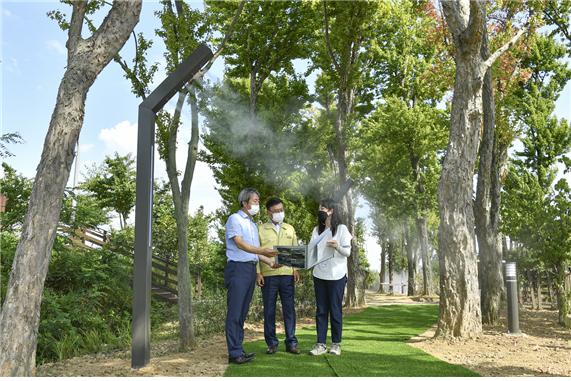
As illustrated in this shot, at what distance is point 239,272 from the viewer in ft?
17.4

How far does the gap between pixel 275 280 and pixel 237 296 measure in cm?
62

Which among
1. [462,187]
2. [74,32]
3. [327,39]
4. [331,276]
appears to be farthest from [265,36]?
[331,276]

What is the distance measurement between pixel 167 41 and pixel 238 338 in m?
4.34

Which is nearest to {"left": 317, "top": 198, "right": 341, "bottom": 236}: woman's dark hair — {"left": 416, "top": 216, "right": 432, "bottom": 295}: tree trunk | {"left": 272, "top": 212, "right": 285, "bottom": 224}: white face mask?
{"left": 272, "top": 212, "right": 285, "bottom": 224}: white face mask

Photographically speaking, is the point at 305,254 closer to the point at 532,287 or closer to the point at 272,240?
the point at 272,240

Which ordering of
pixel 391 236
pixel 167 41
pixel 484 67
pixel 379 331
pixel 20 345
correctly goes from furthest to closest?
pixel 391 236 → pixel 379 331 → pixel 484 67 → pixel 167 41 → pixel 20 345

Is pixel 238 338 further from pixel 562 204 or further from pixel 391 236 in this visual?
pixel 391 236

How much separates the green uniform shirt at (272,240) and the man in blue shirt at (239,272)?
0.33m

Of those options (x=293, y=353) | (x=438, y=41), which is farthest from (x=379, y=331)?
(x=438, y=41)

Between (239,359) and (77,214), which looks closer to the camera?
(239,359)

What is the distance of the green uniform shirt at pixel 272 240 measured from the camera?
5.74m

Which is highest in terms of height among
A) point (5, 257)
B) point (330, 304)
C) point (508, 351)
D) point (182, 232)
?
point (182, 232)

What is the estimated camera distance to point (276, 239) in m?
5.78

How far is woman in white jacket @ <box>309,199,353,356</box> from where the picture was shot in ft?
18.7
